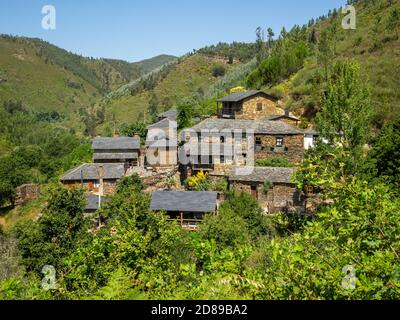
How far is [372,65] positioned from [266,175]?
20.2 meters

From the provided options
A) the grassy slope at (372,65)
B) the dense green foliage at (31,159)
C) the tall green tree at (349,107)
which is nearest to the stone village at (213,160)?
the grassy slope at (372,65)

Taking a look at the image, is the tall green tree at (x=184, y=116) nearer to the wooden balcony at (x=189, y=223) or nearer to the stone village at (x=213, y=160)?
the stone village at (x=213, y=160)

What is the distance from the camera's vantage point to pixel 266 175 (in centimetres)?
3111

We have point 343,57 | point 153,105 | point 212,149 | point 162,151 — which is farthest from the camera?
Result: point 153,105

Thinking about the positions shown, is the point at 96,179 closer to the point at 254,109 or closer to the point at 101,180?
the point at 101,180

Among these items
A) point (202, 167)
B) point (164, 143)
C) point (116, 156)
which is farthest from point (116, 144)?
point (202, 167)

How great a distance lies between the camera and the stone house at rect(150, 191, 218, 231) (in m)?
29.3

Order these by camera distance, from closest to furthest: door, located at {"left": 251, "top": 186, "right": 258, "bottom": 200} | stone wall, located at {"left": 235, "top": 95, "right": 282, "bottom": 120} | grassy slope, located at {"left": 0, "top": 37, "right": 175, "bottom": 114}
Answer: door, located at {"left": 251, "top": 186, "right": 258, "bottom": 200} → stone wall, located at {"left": 235, "top": 95, "right": 282, "bottom": 120} → grassy slope, located at {"left": 0, "top": 37, "right": 175, "bottom": 114}

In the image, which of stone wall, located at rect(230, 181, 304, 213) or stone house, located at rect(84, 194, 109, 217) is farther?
stone house, located at rect(84, 194, 109, 217)

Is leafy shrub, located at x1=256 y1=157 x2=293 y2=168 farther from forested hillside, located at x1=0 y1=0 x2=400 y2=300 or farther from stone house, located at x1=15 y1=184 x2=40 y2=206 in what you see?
stone house, located at x1=15 y1=184 x2=40 y2=206

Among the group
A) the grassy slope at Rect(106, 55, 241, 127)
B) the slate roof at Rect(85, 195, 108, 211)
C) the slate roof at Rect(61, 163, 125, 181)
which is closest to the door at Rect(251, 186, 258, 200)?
the slate roof at Rect(85, 195, 108, 211)

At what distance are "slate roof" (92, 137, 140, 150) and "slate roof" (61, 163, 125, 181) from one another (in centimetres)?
514

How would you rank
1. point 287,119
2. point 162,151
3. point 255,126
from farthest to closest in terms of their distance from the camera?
point 162,151 < point 287,119 < point 255,126
